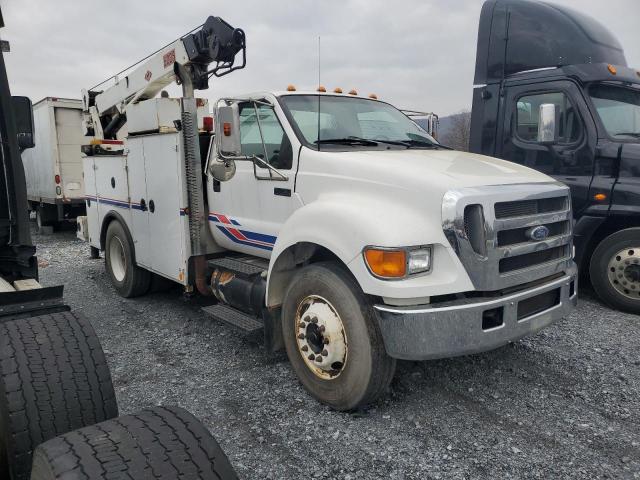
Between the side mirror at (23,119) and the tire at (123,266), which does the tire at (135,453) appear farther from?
the tire at (123,266)

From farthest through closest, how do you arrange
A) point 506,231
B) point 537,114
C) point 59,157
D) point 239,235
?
point 59,157 → point 537,114 → point 239,235 → point 506,231

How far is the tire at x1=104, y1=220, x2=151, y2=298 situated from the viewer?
19.5 feet

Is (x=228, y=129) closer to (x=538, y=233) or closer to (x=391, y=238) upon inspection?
(x=391, y=238)

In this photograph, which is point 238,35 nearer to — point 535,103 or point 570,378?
point 535,103

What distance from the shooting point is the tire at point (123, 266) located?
19.5ft

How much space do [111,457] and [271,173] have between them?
2.65 meters

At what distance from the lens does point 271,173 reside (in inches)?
155

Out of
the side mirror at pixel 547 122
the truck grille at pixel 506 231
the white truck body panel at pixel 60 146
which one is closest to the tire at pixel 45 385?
the truck grille at pixel 506 231

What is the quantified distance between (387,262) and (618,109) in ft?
14.3

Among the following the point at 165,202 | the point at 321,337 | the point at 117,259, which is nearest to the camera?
the point at 321,337

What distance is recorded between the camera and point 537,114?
5.86m

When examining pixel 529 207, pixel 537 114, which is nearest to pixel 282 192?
pixel 529 207

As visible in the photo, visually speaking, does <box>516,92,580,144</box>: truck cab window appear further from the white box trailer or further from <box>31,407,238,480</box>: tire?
the white box trailer

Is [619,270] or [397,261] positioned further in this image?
[619,270]
